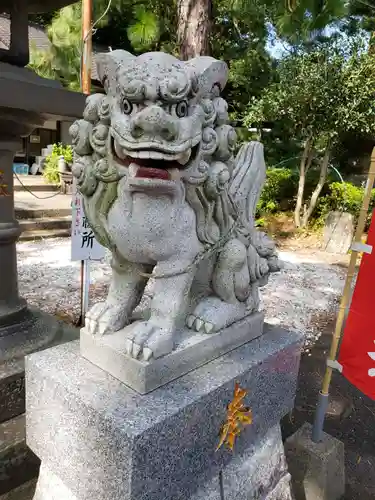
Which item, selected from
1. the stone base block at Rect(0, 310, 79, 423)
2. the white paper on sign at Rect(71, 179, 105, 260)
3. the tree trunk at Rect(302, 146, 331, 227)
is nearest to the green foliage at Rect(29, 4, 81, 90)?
the tree trunk at Rect(302, 146, 331, 227)

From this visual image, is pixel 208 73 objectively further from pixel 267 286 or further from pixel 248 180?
pixel 267 286

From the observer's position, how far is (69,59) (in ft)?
28.9

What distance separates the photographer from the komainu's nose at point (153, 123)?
46.3 inches

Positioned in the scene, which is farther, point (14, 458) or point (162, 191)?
point (14, 458)

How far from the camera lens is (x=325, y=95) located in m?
7.41

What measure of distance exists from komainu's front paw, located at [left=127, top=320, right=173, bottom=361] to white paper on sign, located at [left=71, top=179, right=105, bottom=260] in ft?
5.36

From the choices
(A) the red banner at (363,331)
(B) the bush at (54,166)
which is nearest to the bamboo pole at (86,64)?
(A) the red banner at (363,331)

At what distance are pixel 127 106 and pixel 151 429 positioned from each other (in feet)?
3.35

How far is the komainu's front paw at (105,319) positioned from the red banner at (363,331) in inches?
48.0

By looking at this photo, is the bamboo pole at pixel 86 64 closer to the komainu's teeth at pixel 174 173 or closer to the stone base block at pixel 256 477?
the stone base block at pixel 256 477

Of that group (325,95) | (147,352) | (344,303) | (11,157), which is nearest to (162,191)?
(147,352)

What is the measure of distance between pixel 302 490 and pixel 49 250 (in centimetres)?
530

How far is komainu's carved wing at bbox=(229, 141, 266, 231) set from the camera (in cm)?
178

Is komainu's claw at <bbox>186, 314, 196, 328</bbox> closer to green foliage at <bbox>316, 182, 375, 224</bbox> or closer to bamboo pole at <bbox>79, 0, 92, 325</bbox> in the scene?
bamboo pole at <bbox>79, 0, 92, 325</bbox>
